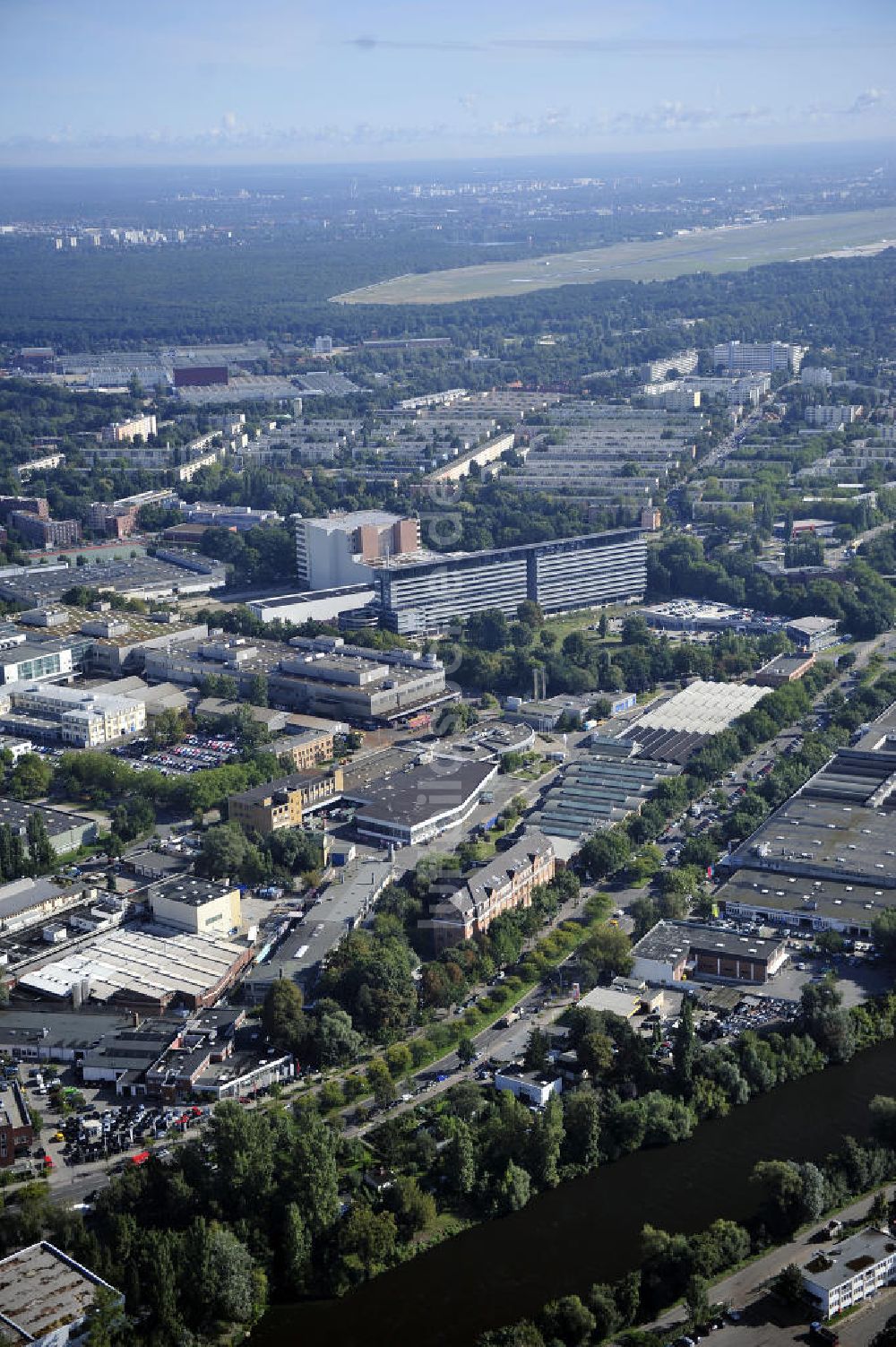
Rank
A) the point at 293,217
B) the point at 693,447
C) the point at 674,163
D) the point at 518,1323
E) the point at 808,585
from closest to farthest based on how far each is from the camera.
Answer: the point at 518,1323
the point at 808,585
the point at 693,447
the point at 293,217
the point at 674,163

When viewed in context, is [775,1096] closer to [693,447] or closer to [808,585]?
[808,585]

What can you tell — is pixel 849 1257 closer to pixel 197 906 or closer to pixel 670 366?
pixel 197 906

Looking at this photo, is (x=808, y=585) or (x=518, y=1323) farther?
(x=808, y=585)

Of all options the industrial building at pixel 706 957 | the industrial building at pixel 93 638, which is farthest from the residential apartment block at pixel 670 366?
the industrial building at pixel 706 957

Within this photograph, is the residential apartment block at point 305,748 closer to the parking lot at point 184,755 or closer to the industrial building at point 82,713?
the parking lot at point 184,755

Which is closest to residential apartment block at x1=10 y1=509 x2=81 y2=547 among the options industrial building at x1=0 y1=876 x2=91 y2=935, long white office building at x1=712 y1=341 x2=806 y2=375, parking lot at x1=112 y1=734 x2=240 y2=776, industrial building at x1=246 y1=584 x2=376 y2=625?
industrial building at x1=246 y1=584 x2=376 y2=625

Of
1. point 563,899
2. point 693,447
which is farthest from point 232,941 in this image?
point 693,447
